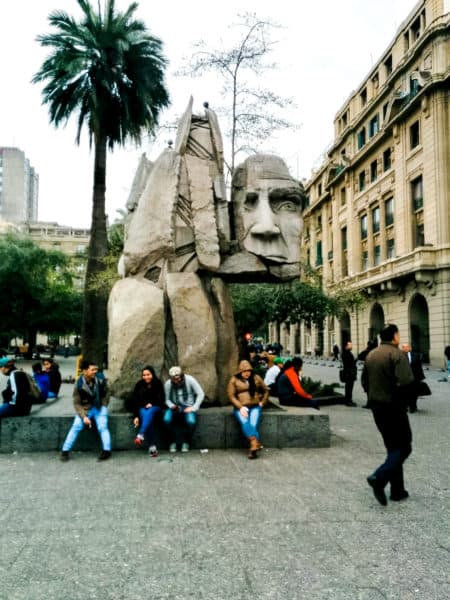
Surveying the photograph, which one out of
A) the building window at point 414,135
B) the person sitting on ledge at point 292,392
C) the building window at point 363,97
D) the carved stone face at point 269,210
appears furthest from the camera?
the building window at point 363,97

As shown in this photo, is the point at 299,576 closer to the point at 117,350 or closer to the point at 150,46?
the point at 117,350

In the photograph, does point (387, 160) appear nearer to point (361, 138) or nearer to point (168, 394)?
point (361, 138)

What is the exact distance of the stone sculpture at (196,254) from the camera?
718 centimetres

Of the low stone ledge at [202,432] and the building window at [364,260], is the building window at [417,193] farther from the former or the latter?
the low stone ledge at [202,432]

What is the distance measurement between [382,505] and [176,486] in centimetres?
205

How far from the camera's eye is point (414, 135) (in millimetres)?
31062

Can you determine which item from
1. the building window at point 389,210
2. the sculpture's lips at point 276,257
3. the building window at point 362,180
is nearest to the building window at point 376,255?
the building window at point 389,210

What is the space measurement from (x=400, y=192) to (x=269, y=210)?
1059 inches

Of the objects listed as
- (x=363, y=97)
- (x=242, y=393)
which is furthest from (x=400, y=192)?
(x=242, y=393)

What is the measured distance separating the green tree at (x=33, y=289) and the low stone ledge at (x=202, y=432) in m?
23.2

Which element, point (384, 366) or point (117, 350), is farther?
point (117, 350)

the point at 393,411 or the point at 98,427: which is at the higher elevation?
the point at 393,411

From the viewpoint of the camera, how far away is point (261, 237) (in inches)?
310

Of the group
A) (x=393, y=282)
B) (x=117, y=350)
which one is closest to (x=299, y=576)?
(x=117, y=350)
